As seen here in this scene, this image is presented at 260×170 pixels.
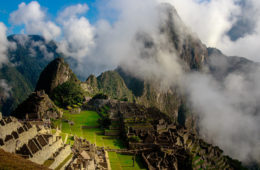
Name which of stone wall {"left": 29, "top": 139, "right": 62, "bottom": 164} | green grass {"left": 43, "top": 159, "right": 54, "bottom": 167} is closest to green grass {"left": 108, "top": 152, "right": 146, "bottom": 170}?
stone wall {"left": 29, "top": 139, "right": 62, "bottom": 164}

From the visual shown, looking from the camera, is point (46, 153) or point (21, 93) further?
point (21, 93)

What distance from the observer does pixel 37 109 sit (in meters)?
51.2

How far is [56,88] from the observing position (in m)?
76.1

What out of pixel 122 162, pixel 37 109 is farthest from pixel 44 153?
pixel 37 109

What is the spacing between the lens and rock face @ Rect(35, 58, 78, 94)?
267 feet

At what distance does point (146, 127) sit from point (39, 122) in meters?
24.2

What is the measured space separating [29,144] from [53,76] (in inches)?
2644

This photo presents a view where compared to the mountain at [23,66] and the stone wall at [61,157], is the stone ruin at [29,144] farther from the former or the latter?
the mountain at [23,66]

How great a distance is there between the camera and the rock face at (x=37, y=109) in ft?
158

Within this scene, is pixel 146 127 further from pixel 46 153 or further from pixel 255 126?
pixel 255 126

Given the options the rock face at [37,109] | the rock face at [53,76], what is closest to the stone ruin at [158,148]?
the rock face at [37,109]

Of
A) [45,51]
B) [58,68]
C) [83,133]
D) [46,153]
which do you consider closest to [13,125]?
[46,153]

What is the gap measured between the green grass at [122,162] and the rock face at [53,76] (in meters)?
53.3

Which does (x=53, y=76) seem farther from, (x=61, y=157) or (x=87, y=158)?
(x=61, y=157)
